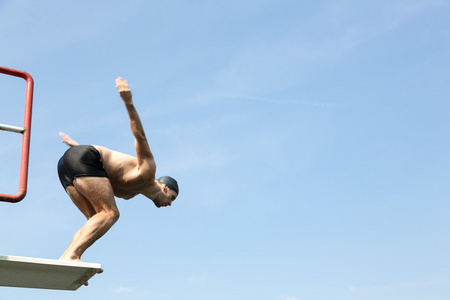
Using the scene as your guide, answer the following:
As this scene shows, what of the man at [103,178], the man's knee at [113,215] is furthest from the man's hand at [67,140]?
the man's knee at [113,215]

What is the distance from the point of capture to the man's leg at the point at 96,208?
664 centimetres

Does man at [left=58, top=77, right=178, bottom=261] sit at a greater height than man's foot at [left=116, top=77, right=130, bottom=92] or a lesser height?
lesser

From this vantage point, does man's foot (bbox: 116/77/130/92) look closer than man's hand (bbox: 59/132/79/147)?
Yes

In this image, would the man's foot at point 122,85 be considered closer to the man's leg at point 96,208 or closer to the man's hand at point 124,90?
the man's hand at point 124,90

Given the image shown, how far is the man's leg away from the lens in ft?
21.8

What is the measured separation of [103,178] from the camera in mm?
6930

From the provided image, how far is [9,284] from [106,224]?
131 cm

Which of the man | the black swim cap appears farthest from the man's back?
the black swim cap

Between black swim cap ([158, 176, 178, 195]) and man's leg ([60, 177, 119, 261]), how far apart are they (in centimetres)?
93

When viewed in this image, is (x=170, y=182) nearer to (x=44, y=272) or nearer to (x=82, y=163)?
(x=82, y=163)

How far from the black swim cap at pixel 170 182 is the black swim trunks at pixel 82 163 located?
0.97 m

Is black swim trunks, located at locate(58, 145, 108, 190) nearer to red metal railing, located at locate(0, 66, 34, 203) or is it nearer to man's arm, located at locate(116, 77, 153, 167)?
man's arm, located at locate(116, 77, 153, 167)

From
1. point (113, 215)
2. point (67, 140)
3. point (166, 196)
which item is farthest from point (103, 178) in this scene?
point (67, 140)

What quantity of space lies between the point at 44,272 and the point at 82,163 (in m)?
1.48
